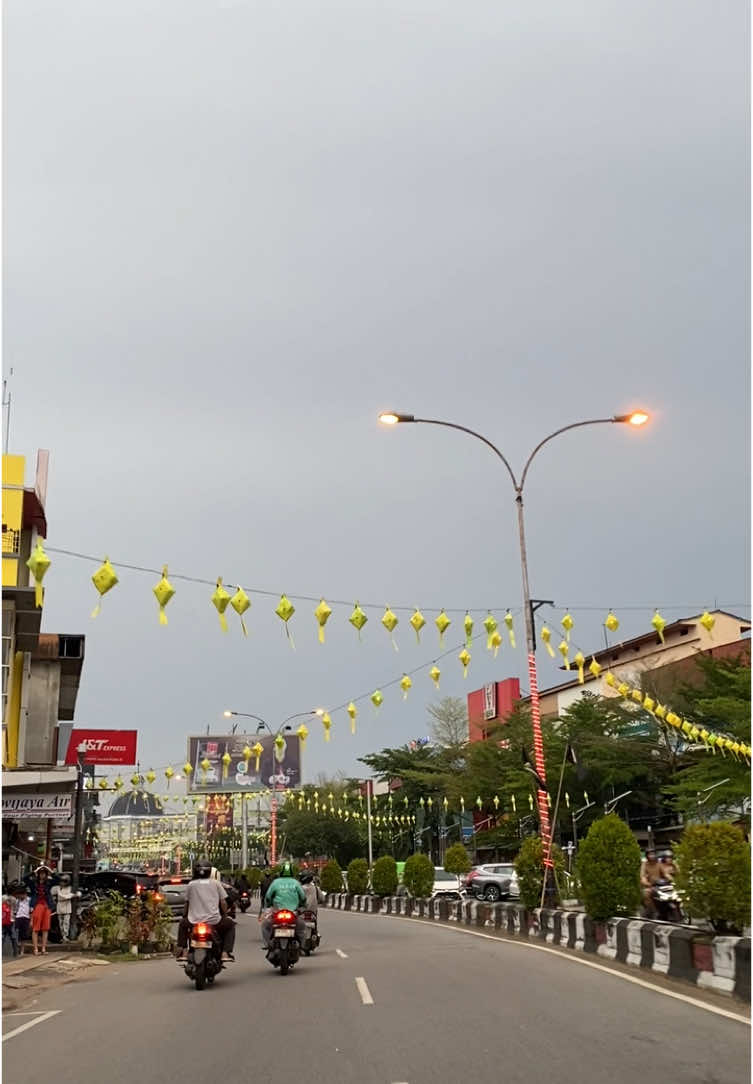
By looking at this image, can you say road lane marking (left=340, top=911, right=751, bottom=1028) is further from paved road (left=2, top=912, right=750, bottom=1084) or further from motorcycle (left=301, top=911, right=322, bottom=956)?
motorcycle (left=301, top=911, right=322, bottom=956)

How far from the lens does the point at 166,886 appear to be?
3784 centimetres

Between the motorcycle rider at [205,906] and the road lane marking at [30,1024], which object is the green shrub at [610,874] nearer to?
the motorcycle rider at [205,906]

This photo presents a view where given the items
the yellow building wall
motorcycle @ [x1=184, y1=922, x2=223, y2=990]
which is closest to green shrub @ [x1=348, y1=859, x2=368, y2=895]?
the yellow building wall

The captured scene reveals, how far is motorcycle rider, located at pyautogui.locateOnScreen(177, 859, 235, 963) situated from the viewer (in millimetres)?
14125

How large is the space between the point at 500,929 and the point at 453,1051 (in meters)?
17.8

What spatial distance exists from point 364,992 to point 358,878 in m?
37.7

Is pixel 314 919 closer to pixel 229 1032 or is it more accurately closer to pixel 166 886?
pixel 229 1032

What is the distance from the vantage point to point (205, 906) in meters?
14.2

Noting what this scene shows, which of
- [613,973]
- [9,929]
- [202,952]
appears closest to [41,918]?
[9,929]

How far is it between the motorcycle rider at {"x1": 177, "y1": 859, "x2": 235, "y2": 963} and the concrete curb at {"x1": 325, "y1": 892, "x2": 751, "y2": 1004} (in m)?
5.92

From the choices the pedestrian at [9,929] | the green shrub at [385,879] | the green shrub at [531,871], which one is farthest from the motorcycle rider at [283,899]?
the green shrub at [385,879]

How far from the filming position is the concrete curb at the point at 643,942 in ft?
38.5

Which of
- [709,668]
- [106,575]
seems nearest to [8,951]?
[106,575]

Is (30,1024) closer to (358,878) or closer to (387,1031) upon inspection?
(387,1031)
